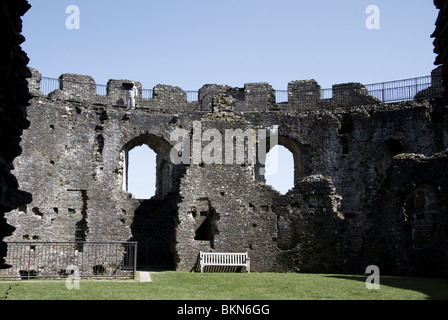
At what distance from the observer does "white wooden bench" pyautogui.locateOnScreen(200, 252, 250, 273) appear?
24500 mm

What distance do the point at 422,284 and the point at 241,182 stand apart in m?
9.75

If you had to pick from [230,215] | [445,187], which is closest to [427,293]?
[445,187]

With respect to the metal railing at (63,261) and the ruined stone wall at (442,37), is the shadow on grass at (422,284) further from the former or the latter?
the metal railing at (63,261)

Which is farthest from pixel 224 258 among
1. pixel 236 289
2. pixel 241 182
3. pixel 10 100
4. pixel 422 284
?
pixel 10 100

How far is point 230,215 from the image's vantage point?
25.9m

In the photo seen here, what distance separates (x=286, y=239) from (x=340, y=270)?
2479 millimetres

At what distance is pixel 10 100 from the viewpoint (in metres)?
11.1

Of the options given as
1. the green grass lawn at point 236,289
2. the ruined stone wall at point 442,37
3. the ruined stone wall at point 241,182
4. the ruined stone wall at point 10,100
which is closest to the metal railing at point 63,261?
the ruined stone wall at point 241,182

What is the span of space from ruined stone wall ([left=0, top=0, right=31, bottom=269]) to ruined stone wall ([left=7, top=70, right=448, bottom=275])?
14738 mm

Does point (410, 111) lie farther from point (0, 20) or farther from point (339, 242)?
point (0, 20)

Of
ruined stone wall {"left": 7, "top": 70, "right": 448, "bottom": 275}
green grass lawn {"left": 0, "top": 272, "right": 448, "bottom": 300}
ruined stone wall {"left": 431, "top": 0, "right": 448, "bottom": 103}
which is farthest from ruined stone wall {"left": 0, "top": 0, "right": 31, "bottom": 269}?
ruined stone wall {"left": 7, "top": 70, "right": 448, "bottom": 275}

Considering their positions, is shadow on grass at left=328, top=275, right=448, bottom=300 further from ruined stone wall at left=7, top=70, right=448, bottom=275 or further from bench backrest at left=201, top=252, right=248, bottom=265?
bench backrest at left=201, top=252, right=248, bottom=265

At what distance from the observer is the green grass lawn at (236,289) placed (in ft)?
49.6

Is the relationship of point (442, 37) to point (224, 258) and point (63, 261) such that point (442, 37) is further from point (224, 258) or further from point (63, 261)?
point (63, 261)
